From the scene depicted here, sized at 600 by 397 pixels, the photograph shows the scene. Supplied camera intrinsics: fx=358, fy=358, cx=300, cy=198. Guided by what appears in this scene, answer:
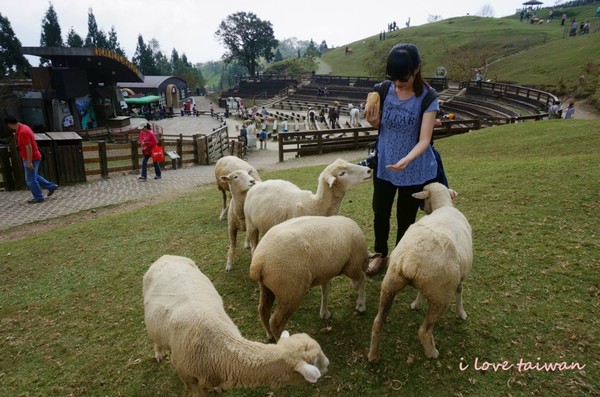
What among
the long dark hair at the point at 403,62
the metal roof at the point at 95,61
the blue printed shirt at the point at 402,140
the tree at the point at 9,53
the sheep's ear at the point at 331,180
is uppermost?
the tree at the point at 9,53

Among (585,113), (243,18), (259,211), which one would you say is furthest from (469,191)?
(243,18)

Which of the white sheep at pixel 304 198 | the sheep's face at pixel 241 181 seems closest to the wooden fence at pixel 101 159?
the sheep's face at pixel 241 181

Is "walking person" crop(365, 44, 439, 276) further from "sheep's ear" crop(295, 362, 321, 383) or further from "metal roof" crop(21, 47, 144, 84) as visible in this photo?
"metal roof" crop(21, 47, 144, 84)

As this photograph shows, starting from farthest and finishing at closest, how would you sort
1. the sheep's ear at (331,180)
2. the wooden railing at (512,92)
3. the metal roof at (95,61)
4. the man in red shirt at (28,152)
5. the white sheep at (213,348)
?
the wooden railing at (512,92) → the metal roof at (95,61) → the man in red shirt at (28,152) → the sheep's ear at (331,180) → the white sheep at (213,348)

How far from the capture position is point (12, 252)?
690 cm

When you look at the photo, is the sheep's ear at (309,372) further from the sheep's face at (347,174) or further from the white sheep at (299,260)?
the sheep's face at (347,174)

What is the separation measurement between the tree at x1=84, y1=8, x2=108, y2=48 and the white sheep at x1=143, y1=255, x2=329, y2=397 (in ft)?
272

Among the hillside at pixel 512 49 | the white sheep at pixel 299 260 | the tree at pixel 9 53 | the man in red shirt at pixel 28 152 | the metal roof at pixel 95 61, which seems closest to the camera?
the white sheep at pixel 299 260

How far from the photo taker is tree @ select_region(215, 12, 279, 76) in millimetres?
74438

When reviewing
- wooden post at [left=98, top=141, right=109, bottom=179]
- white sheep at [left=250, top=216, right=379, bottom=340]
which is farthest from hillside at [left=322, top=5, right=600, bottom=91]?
white sheep at [left=250, top=216, right=379, bottom=340]

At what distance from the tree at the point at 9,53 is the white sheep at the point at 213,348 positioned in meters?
55.3

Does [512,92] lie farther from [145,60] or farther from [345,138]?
[145,60]

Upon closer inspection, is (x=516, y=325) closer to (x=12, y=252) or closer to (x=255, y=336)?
(x=255, y=336)

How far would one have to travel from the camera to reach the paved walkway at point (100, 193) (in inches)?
375
